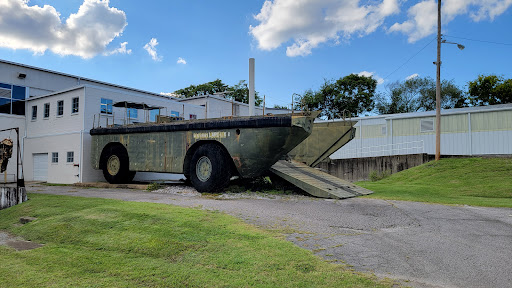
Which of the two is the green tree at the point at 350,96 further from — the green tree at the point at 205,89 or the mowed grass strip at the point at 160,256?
the mowed grass strip at the point at 160,256

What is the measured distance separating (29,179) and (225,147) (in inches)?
654

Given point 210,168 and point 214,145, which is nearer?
point 210,168

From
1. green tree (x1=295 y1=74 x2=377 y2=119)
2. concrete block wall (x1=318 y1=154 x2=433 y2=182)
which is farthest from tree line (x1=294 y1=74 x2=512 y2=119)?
concrete block wall (x1=318 y1=154 x2=433 y2=182)

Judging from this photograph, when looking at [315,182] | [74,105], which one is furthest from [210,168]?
[74,105]

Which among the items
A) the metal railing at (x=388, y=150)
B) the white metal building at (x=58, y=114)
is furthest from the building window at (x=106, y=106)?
the metal railing at (x=388, y=150)

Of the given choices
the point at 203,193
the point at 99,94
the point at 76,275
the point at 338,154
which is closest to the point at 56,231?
the point at 76,275

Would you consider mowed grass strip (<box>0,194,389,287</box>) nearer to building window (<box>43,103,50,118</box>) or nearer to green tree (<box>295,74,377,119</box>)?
building window (<box>43,103,50,118</box>)

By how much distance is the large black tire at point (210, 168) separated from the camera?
11.8m

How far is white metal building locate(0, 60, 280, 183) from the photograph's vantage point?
18.5m

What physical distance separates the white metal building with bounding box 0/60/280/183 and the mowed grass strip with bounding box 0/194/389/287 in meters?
10.7

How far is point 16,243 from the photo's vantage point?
6379 mm

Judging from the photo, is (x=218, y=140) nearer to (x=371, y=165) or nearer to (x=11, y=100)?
(x=371, y=165)

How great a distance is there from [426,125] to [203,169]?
19.4 m

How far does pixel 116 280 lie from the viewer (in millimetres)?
4227
